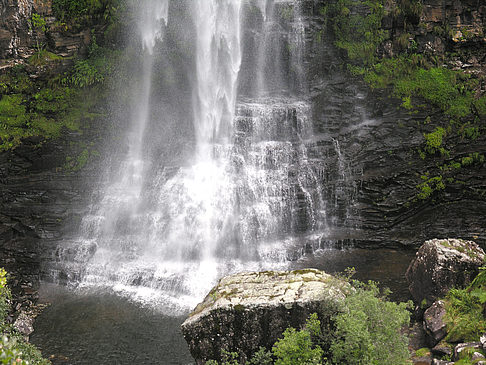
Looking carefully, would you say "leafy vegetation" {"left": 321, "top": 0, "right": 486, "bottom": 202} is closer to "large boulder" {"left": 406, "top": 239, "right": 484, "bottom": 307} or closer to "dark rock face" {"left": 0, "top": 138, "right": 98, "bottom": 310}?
"large boulder" {"left": 406, "top": 239, "right": 484, "bottom": 307}

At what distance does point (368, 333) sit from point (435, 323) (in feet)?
12.6

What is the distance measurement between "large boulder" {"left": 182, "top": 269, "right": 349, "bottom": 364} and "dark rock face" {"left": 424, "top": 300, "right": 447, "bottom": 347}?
3059 millimetres

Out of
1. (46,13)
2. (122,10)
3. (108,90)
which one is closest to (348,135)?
(108,90)

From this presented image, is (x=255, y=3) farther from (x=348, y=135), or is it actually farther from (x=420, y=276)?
(x=420, y=276)

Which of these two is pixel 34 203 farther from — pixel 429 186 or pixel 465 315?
pixel 429 186

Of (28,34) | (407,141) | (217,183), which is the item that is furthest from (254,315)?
(28,34)

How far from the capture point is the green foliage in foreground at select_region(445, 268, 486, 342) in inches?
316

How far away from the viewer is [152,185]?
58.1 feet

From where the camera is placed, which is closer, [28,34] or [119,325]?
[119,325]

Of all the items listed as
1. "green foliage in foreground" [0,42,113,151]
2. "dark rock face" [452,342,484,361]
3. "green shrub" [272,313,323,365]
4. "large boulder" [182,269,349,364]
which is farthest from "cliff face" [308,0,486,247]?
"green foliage in foreground" [0,42,113,151]

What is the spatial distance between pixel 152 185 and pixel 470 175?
14089mm

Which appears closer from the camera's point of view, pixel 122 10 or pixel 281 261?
pixel 281 261

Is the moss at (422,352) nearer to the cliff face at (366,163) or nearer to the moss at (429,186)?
the cliff face at (366,163)

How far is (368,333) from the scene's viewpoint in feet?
21.4
